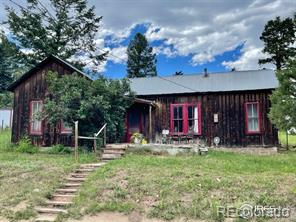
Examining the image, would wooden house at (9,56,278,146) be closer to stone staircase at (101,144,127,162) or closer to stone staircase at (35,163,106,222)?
stone staircase at (101,144,127,162)

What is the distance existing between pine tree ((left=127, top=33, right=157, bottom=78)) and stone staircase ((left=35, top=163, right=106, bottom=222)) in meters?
33.3

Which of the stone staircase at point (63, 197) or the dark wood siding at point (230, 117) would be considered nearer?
the stone staircase at point (63, 197)

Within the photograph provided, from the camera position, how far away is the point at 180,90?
15.7 metres

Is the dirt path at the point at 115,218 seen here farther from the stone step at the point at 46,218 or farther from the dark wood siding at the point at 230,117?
the dark wood siding at the point at 230,117

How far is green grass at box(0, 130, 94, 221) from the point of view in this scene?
22.3 ft

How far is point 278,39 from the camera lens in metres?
30.1

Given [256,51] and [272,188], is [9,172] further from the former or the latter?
[256,51]

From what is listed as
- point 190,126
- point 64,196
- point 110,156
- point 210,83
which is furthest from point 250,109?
point 64,196

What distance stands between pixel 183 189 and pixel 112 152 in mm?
4820

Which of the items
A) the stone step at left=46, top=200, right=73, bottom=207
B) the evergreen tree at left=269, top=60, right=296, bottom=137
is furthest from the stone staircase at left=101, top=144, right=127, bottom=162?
the evergreen tree at left=269, top=60, right=296, bottom=137

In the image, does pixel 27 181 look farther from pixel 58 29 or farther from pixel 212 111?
pixel 58 29

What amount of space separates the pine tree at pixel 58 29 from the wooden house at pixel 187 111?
13267mm

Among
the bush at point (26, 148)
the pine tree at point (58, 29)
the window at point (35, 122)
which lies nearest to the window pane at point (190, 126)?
the bush at point (26, 148)

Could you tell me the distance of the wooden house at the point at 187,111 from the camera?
14461 millimetres
